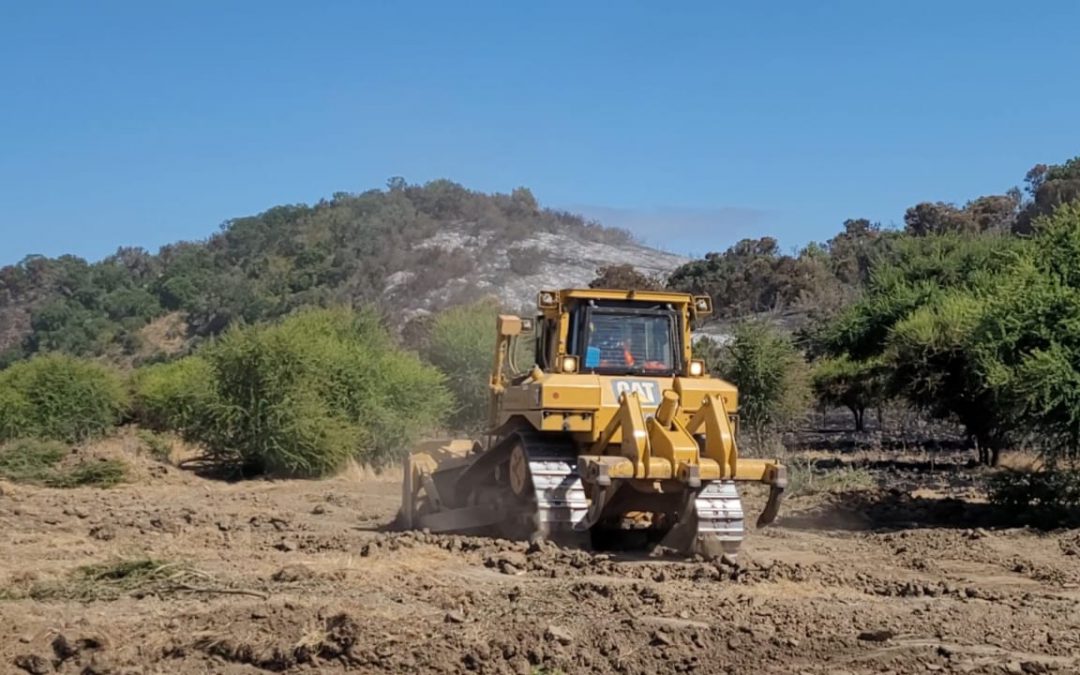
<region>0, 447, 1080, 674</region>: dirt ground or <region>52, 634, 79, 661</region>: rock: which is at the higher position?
<region>0, 447, 1080, 674</region>: dirt ground

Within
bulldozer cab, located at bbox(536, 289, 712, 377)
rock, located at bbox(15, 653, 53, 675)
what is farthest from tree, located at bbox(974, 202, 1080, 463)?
rock, located at bbox(15, 653, 53, 675)

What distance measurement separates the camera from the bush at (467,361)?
3089 centimetres

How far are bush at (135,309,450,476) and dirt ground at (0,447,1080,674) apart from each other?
9888mm

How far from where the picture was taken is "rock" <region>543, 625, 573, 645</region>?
25.5 feet

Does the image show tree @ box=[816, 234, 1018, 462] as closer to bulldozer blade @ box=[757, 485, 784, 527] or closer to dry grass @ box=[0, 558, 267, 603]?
bulldozer blade @ box=[757, 485, 784, 527]

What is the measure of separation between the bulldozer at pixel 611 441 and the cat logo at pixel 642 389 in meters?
0.01

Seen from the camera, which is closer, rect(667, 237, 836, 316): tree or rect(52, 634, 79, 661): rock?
rect(52, 634, 79, 661): rock

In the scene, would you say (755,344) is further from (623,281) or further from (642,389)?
(623,281)

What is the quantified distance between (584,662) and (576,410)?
15.0 feet

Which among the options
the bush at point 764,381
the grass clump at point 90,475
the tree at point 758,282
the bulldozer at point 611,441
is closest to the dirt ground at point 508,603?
the bulldozer at point 611,441

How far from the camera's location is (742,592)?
9812mm

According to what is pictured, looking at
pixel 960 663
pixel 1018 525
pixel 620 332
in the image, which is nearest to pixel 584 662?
pixel 960 663

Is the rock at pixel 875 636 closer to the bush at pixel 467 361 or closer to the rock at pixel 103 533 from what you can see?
the rock at pixel 103 533

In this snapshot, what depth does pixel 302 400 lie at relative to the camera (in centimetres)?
2556
